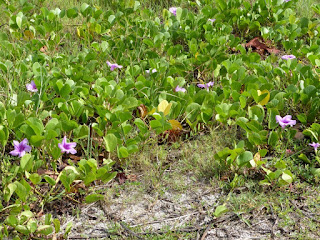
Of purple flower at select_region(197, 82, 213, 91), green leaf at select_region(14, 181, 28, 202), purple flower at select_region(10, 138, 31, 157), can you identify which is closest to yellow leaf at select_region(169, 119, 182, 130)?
purple flower at select_region(197, 82, 213, 91)

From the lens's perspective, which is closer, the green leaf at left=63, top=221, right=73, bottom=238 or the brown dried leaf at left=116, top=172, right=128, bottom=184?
the green leaf at left=63, top=221, right=73, bottom=238

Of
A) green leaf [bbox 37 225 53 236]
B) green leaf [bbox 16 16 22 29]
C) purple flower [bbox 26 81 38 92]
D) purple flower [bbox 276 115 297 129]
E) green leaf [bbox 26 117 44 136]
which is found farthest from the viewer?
green leaf [bbox 16 16 22 29]

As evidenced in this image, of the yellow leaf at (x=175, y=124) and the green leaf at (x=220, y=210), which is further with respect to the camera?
the yellow leaf at (x=175, y=124)

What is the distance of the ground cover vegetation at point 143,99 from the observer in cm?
251

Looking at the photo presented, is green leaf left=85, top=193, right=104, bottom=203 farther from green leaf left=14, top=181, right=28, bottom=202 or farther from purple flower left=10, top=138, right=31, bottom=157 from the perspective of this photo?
purple flower left=10, top=138, right=31, bottom=157

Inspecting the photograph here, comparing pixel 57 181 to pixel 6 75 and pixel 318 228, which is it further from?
pixel 318 228

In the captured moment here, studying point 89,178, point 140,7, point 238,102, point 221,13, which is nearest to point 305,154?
point 238,102

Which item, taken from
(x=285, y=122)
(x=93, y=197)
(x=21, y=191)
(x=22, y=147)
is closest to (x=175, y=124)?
(x=285, y=122)

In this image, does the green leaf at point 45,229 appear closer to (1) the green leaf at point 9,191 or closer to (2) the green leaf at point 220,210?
(1) the green leaf at point 9,191

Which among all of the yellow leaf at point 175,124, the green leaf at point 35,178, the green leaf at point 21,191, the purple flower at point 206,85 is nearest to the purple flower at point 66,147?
the green leaf at point 35,178

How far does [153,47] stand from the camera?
3768mm

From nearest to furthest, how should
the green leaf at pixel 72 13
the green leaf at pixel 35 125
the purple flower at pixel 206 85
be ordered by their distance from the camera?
the green leaf at pixel 35 125 < the purple flower at pixel 206 85 < the green leaf at pixel 72 13

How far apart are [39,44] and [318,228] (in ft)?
8.20

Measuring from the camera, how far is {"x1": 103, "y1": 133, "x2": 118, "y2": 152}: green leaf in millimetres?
2619
